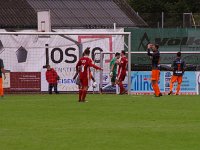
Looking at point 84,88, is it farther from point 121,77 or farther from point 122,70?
point 122,70

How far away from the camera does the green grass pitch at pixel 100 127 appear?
46.5ft

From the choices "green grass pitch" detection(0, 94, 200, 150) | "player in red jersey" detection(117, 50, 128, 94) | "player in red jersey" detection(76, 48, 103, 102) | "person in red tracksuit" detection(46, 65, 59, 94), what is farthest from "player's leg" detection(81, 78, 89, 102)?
"person in red tracksuit" detection(46, 65, 59, 94)

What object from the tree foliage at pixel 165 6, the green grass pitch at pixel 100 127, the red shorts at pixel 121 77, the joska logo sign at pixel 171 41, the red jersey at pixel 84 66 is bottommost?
the green grass pitch at pixel 100 127

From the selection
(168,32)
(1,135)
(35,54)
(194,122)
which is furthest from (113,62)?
(1,135)

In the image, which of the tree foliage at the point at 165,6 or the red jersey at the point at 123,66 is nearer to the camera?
the red jersey at the point at 123,66

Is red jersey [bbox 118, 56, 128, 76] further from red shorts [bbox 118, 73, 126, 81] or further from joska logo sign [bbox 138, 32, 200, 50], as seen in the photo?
joska logo sign [bbox 138, 32, 200, 50]

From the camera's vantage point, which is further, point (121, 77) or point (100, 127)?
point (121, 77)

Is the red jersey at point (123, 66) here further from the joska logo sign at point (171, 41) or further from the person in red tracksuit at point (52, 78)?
the joska logo sign at point (171, 41)

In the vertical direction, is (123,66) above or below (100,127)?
above

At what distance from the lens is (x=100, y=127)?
17281 millimetres

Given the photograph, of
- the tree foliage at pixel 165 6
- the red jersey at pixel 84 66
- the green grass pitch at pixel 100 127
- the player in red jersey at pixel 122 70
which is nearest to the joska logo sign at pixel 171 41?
the player in red jersey at pixel 122 70

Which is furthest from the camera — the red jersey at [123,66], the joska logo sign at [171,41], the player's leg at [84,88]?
the joska logo sign at [171,41]

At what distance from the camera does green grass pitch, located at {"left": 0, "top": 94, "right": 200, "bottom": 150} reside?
46.5 ft

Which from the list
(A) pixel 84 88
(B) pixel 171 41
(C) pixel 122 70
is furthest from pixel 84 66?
(B) pixel 171 41
